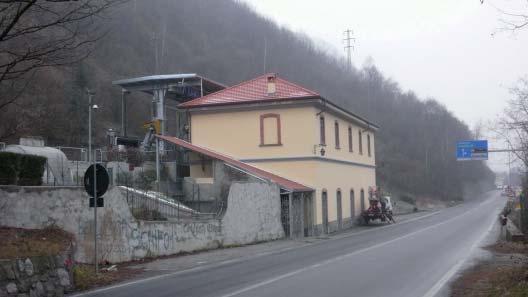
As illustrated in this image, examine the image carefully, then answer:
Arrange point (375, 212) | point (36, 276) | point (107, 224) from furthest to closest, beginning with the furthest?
point (375, 212)
point (107, 224)
point (36, 276)

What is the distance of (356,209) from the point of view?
147 ft

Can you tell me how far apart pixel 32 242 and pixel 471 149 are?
1872 inches

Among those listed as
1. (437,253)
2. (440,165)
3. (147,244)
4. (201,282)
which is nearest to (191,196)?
(147,244)

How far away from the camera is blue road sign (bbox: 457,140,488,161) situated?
5469 centimetres

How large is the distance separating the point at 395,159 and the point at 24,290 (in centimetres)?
10100

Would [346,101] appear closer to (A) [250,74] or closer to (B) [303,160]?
(A) [250,74]

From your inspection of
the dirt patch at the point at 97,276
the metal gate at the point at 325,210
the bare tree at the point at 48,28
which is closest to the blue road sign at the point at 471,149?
the metal gate at the point at 325,210

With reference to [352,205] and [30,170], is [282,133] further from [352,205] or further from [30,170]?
[30,170]

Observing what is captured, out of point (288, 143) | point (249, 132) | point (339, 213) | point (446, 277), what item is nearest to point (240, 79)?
point (339, 213)

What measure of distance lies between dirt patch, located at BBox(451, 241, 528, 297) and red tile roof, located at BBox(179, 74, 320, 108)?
17857 millimetres

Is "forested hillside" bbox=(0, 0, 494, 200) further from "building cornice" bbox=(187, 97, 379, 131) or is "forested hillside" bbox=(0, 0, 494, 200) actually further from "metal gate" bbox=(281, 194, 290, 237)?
"metal gate" bbox=(281, 194, 290, 237)

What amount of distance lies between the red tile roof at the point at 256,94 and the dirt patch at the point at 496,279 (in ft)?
58.6

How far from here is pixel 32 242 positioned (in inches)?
560

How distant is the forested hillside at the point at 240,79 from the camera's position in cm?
5825
